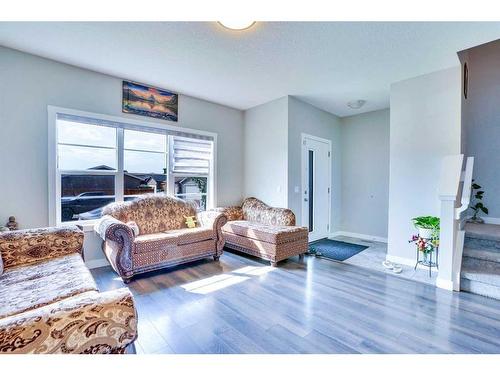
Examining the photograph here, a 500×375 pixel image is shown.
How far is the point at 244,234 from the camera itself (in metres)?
3.74

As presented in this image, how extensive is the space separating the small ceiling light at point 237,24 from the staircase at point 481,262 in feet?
11.2

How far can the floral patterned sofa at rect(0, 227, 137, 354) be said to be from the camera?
3.03ft

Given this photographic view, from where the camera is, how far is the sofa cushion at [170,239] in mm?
2902

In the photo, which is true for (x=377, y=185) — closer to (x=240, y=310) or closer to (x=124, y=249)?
(x=240, y=310)

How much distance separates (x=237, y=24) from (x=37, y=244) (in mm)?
2691

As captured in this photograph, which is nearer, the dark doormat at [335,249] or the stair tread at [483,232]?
the stair tread at [483,232]

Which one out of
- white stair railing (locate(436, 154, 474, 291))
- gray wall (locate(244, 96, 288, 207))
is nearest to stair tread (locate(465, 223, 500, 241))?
white stair railing (locate(436, 154, 474, 291))

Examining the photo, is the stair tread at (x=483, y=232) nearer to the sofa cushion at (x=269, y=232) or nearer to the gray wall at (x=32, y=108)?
the sofa cushion at (x=269, y=232)

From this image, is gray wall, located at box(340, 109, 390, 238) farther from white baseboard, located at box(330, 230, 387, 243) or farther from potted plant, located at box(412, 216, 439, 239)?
potted plant, located at box(412, 216, 439, 239)

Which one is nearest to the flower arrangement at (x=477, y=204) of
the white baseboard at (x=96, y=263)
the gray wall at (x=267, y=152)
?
the gray wall at (x=267, y=152)

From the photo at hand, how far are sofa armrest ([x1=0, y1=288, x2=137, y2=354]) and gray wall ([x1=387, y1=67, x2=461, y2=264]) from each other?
3.62 meters

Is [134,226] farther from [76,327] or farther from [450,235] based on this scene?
[450,235]

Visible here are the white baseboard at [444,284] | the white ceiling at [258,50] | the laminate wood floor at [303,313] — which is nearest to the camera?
the laminate wood floor at [303,313]
